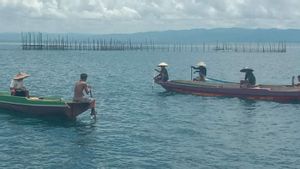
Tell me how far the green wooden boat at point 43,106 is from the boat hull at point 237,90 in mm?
16130

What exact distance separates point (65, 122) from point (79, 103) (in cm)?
180

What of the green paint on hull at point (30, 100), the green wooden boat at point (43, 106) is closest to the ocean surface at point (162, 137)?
the green wooden boat at point (43, 106)

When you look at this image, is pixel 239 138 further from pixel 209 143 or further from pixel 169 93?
pixel 169 93

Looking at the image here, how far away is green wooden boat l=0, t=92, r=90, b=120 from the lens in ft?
96.2

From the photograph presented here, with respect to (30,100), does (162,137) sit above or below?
below

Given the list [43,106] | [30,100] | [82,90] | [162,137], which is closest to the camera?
[162,137]

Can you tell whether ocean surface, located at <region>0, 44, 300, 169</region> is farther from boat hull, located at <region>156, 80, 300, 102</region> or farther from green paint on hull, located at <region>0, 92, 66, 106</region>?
green paint on hull, located at <region>0, 92, 66, 106</region>

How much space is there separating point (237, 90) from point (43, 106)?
17690 mm

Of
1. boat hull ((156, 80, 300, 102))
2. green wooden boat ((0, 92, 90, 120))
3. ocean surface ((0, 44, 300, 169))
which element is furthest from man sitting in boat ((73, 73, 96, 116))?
boat hull ((156, 80, 300, 102))

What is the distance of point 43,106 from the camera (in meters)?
30.4

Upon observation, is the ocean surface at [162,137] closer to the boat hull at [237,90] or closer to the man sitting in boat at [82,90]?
the boat hull at [237,90]

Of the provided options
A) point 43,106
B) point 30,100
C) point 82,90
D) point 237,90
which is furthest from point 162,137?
point 237,90

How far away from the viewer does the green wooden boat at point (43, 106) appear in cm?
2933

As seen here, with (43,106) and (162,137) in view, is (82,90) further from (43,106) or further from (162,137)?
(162,137)
